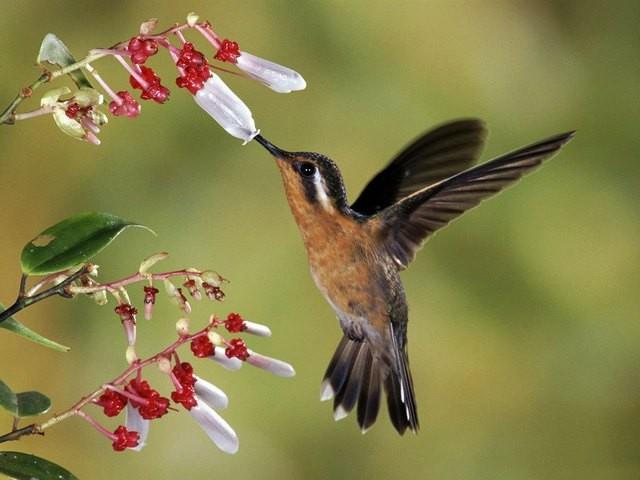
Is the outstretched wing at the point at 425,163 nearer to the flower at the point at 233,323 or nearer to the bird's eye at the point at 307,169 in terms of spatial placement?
the bird's eye at the point at 307,169

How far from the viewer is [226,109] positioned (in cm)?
81

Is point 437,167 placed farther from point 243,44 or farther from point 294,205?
point 243,44

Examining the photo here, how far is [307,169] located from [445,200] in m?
0.20

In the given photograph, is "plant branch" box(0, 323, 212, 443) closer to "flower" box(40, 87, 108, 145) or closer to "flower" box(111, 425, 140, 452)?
"flower" box(111, 425, 140, 452)

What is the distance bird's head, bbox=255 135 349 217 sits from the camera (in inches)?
39.9

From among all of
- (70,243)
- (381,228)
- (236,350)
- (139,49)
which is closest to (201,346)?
(236,350)

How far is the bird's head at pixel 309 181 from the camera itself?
1.01 meters

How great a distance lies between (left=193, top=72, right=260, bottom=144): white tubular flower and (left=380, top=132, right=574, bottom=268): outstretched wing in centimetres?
30

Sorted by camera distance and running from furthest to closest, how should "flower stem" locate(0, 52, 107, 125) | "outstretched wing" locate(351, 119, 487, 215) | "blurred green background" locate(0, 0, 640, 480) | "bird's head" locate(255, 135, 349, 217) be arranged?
"blurred green background" locate(0, 0, 640, 480) < "outstretched wing" locate(351, 119, 487, 215) < "bird's head" locate(255, 135, 349, 217) < "flower stem" locate(0, 52, 107, 125)

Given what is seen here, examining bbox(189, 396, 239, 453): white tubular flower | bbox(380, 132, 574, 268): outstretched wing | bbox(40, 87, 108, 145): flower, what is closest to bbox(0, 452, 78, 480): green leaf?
bbox(189, 396, 239, 453): white tubular flower

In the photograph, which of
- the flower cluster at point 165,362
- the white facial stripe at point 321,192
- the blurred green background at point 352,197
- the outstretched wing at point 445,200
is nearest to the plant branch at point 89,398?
the flower cluster at point 165,362

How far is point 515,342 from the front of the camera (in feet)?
7.48

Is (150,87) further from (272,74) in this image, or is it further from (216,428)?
(216,428)

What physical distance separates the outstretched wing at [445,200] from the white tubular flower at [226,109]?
12.0 inches
